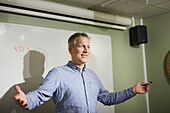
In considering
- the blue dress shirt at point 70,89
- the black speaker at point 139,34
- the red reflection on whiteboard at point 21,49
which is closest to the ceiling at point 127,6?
the black speaker at point 139,34

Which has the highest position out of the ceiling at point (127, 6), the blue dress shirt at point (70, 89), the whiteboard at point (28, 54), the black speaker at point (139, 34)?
the ceiling at point (127, 6)

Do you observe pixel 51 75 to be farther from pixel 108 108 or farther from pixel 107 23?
pixel 107 23

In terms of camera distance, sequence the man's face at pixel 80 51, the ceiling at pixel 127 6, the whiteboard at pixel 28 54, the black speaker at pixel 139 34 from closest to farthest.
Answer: the man's face at pixel 80 51 < the whiteboard at pixel 28 54 < the ceiling at pixel 127 6 < the black speaker at pixel 139 34

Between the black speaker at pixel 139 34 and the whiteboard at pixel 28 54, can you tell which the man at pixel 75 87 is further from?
the black speaker at pixel 139 34

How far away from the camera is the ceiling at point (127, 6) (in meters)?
2.50

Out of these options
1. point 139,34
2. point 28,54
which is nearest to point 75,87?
point 28,54

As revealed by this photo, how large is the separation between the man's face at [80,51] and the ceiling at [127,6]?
2.90 ft

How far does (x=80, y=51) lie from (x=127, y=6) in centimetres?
131

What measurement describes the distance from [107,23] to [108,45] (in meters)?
0.35

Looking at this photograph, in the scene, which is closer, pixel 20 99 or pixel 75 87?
pixel 20 99

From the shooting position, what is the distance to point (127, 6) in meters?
2.68

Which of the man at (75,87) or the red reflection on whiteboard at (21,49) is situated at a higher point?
the red reflection on whiteboard at (21,49)

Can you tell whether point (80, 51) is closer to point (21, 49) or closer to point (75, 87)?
point (75, 87)

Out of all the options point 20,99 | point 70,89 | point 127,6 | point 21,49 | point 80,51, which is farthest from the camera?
point 127,6
